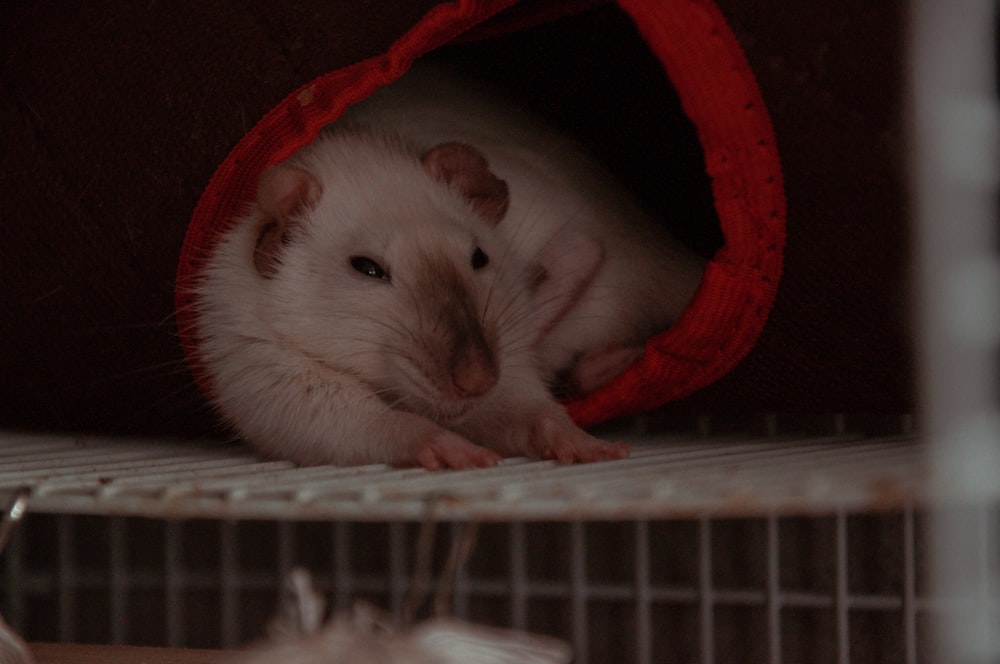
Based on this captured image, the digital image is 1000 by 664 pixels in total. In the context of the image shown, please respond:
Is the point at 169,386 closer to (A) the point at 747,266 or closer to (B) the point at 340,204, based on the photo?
(B) the point at 340,204

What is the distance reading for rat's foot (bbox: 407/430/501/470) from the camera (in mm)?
1165

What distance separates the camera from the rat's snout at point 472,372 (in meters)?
1.26

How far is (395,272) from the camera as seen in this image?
1379mm

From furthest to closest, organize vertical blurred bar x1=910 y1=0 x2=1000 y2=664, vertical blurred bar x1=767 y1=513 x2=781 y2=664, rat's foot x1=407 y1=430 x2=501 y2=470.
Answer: vertical blurred bar x1=767 y1=513 x2=781 y2=664 → rat's foot x1=407 y1=430 x2=501 y2=470 → vertical blurred bar x1=910 y1=0 x2=1000 y2=664

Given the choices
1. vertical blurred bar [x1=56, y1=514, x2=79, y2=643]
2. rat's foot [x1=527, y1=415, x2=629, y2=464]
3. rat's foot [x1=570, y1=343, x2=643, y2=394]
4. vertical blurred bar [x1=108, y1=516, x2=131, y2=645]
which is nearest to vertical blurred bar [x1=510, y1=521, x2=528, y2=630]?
rat's foot [x1=570, y1=343, x2=643, y2=394]

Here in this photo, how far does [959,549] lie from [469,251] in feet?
2.65

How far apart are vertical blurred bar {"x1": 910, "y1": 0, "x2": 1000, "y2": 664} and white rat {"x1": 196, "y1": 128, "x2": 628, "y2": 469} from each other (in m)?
0.46

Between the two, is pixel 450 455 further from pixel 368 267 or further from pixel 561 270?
pixel 561 270

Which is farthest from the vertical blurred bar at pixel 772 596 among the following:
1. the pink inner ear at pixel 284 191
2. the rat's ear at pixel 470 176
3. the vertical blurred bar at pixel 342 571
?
the pink inner ear at pixel 284 191

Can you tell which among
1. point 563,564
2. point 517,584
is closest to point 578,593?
point 517,584

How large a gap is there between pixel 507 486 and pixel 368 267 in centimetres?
57

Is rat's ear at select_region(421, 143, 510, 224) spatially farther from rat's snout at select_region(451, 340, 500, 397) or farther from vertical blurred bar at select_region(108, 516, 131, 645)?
vertical blurred bar at select_region(108, 516, 131, 645)

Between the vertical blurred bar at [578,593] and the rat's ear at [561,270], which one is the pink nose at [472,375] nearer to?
the rat's ear at [561,270]

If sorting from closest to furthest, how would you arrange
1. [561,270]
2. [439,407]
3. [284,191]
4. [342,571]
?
[439,407], [284,191], [561,270], [342,571]
